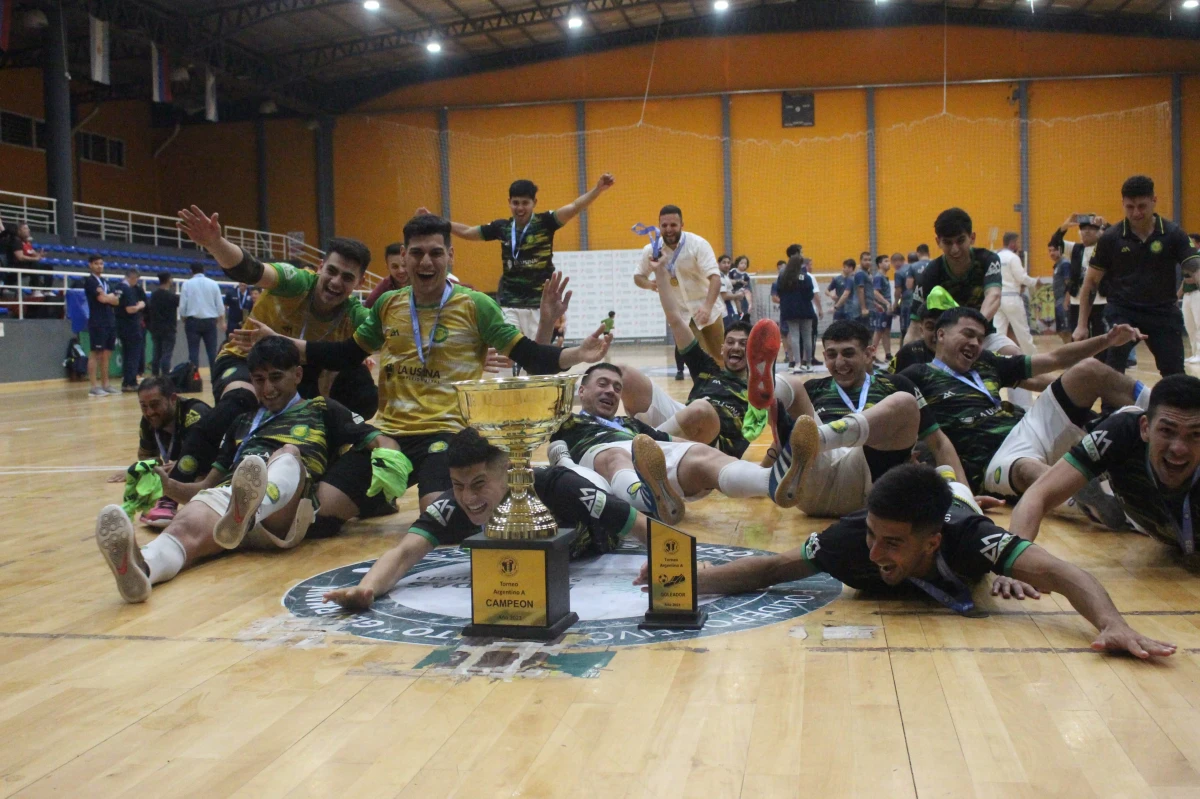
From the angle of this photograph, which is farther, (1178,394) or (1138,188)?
(1138,188)

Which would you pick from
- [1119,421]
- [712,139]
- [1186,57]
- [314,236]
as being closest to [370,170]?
[314,236]

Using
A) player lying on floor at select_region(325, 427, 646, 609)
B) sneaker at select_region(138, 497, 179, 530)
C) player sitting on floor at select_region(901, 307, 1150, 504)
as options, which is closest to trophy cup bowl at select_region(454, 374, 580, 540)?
player lying on floor at select_region(325, 427, 646, 609)

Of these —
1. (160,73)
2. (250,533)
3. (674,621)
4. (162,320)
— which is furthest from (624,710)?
(160,73)

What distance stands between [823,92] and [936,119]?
2627mm

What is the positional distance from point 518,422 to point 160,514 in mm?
2870

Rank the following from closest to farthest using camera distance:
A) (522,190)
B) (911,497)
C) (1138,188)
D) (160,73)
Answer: (911,497) → (1138,188) → (522,190) → (160,73)

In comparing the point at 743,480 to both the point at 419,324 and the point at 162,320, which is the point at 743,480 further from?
the point at 162,320

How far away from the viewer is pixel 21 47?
22.4 metres

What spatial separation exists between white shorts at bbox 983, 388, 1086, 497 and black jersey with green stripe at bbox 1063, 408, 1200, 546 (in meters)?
1.05

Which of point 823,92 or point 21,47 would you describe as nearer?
point 21,47

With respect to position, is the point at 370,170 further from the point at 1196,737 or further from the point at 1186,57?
the point at 1196,737

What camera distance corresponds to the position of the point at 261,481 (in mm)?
3910

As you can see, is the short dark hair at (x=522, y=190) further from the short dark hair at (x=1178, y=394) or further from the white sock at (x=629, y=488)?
the short dark hair at (x=1178, y=394)

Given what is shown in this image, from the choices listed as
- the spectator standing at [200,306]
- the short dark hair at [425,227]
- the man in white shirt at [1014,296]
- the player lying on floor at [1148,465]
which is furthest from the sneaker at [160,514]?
the spectator standing at [200,306]
